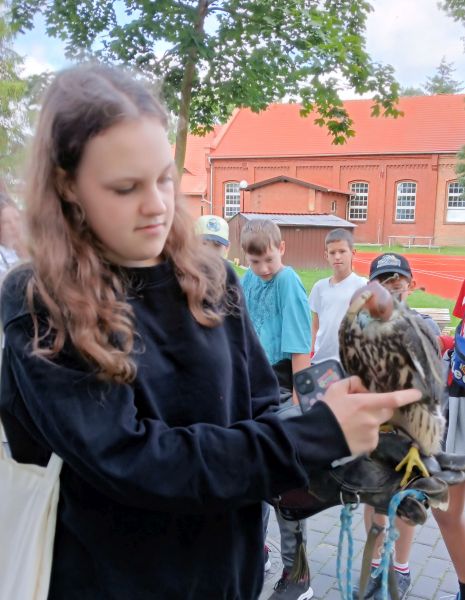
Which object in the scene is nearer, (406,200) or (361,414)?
(361,414)

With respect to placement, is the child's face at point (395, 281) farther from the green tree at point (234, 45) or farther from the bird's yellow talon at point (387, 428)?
the green tree at point (234, 45)

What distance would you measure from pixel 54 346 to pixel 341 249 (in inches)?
160

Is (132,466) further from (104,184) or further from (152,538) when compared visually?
(104,184)

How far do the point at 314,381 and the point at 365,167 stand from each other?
40.3 meters

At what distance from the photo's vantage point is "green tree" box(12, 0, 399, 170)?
712cm

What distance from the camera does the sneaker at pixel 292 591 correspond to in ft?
11.0

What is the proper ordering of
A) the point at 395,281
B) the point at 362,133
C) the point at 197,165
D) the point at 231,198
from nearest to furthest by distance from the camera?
1. the point at 395,281
2. the point at 362,133
3. the point at 231,198
4. the point at 197,165

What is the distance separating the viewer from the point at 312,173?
40.5 m

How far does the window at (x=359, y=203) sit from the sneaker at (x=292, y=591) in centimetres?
3831

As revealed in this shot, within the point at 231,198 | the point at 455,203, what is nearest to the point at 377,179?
the point at 455,203

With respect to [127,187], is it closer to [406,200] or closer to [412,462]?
[412,462]

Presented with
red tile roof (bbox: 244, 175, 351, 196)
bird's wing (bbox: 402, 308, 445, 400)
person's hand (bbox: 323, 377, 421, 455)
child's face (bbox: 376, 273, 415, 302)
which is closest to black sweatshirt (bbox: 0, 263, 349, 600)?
person's hand (bbox: 323, 377, 421, 455)

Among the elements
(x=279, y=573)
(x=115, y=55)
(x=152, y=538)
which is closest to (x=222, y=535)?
(x=152, y=538)

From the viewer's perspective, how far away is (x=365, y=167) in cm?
3959
